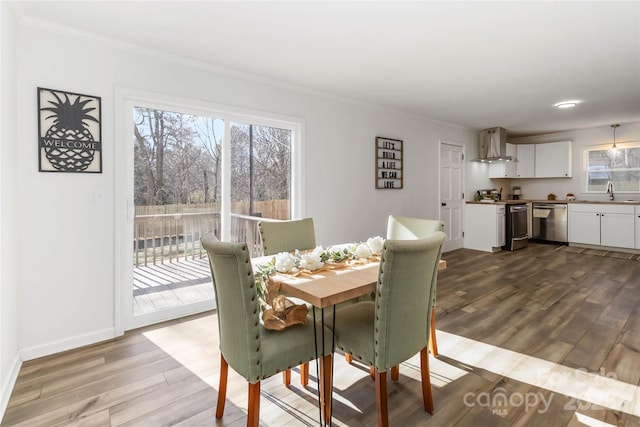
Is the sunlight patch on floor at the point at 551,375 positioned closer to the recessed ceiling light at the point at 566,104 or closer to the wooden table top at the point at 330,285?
the wooden table top at the point at 330,285

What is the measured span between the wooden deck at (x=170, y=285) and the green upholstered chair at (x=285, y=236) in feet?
3.52

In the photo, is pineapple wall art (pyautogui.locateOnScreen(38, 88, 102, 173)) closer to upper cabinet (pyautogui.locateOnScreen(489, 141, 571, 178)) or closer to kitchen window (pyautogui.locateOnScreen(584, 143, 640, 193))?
upper cabinet (pyautogui.locateOnScreen(489, 141, 571, 178))

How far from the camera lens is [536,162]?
24.0 feet

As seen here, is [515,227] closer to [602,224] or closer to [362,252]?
[602,224]

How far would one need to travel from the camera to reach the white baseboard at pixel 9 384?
1838mm

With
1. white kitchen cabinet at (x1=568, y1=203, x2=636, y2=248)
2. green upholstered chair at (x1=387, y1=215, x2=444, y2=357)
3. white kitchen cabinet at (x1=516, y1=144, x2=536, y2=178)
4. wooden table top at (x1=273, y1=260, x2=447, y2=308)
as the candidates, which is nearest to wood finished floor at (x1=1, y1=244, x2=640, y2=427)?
green upholstered chair at (x1=387, y1=215, x2=444, y2=357)

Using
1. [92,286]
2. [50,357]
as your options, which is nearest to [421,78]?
[92,286]

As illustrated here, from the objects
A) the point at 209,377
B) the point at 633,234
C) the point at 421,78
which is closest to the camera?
the point at 209,377

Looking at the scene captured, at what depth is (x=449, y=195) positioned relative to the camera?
20.9ft

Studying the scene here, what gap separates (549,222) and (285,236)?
20.9 feet

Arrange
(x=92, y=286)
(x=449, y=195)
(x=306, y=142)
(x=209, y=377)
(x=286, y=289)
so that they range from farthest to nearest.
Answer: (x=449, y=195), (x=306, y=142), (x=92, y=286), (x=209, y=377), (x=286, y=289)

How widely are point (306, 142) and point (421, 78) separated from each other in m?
1.44

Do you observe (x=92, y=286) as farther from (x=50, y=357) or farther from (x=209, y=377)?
(x=209, y=377)

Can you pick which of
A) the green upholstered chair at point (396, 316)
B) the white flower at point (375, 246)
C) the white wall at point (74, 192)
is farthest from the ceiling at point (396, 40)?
the green upholstered chair at point (396, 316)
